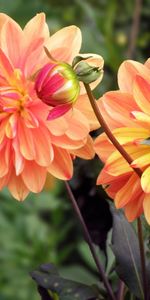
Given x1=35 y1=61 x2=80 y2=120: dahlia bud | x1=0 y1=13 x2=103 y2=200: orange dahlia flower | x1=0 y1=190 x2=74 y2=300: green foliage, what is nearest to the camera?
x1=35 y1=61 x2=80 y2=120: dahlia bud

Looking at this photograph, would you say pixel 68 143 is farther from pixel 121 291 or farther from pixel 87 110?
pixel 121 291

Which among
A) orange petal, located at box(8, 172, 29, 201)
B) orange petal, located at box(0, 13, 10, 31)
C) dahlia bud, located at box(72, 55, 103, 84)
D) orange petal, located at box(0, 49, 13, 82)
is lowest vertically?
orange petal, located at box(8, 172, 29, 201)

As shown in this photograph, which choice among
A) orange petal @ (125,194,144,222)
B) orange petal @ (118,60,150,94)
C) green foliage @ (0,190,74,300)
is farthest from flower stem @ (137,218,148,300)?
green foliage @ (0,190,74,300)

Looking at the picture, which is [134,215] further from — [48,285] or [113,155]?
[48,285]

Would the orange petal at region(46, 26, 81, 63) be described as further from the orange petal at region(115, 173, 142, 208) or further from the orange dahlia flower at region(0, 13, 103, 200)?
the orange petal at region(115, 173, 142, 208)

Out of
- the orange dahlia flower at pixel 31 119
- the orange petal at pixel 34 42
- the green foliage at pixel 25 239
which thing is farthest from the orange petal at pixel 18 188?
the green foliage at pixel 25 239

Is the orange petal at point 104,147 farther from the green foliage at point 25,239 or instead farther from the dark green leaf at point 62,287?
the green foliage at point 25,239

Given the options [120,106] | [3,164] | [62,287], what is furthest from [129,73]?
[62,287]
